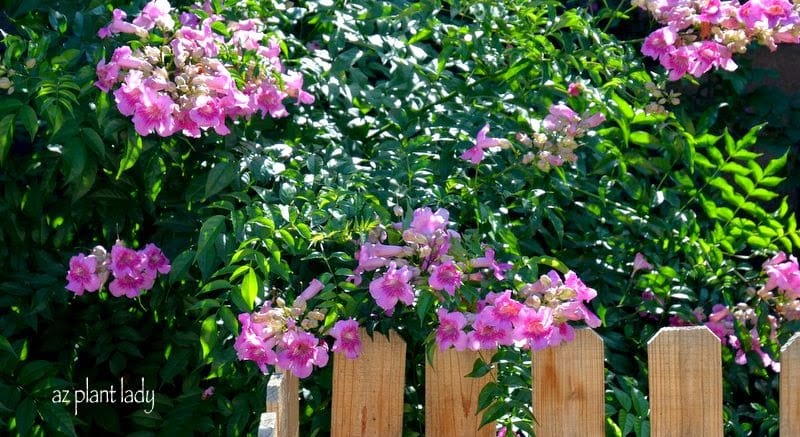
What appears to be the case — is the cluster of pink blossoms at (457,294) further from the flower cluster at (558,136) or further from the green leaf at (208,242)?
the flower cluster at (558,136)

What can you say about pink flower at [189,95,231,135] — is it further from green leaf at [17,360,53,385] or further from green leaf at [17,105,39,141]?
green leaf at [17,360,53,385]

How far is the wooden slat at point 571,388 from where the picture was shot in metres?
1.86

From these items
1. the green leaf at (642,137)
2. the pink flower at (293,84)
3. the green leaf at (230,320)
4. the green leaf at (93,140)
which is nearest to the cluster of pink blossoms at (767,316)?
the green leaf at (642,137)

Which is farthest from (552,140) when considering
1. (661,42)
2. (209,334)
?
(209,334)

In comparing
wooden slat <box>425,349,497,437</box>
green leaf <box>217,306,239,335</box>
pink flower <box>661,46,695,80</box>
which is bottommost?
wooden slat <box>425,349,497,437</box>

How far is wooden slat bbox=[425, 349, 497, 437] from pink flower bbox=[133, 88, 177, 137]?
66 cm

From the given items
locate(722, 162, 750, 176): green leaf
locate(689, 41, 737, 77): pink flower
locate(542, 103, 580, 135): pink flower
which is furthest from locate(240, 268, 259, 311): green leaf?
locate(722, 162, 750, 176): green leaf

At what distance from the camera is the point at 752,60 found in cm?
349

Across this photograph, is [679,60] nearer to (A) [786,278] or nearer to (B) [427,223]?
(A) [786,278]

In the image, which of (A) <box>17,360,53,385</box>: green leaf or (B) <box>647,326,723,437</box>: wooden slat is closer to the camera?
(B) <box>647,326,723,437</box>: wooden slat

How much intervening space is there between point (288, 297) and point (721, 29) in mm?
1177

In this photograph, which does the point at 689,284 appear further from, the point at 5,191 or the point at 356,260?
the point at 5,191

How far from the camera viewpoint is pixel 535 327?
5.94ft

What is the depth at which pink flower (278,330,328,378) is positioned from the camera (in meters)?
1.87
